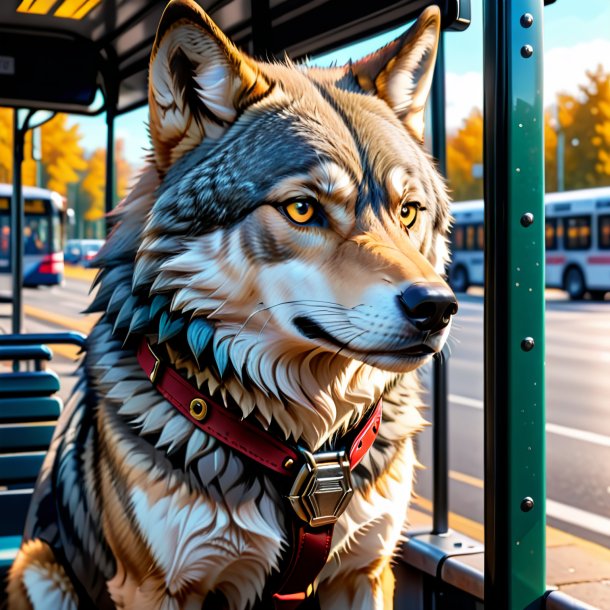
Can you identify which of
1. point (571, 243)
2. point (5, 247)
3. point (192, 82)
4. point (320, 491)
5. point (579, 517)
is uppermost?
point (571, 243)

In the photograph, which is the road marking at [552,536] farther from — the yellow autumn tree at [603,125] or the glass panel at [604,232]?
the yellow autumn tree at [603,125]

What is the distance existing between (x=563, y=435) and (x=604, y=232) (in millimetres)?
13785

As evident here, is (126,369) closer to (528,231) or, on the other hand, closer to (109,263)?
(109,263)

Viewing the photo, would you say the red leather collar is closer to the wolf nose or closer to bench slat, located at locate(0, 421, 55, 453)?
the wolf nose

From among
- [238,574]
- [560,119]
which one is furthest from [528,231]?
[560,119]

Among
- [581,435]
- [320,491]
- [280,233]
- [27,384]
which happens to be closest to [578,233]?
[581,435]

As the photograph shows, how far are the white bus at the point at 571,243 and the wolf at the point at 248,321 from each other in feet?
59.9

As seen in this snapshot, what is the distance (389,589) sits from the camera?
1.95 m

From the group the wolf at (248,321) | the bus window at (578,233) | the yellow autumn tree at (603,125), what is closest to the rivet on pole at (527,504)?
the wolf at (248,321)

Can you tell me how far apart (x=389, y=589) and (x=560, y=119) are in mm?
35826

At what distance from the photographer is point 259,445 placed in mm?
1700

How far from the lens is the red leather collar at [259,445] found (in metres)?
1.69

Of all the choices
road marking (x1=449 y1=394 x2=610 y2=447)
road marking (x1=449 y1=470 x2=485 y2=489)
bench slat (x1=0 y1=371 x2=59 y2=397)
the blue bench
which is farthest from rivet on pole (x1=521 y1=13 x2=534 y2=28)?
road marking (x1=449 y1=394 x2=610 y2=447)

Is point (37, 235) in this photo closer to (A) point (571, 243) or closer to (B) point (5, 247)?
(B) point (5, 247)
